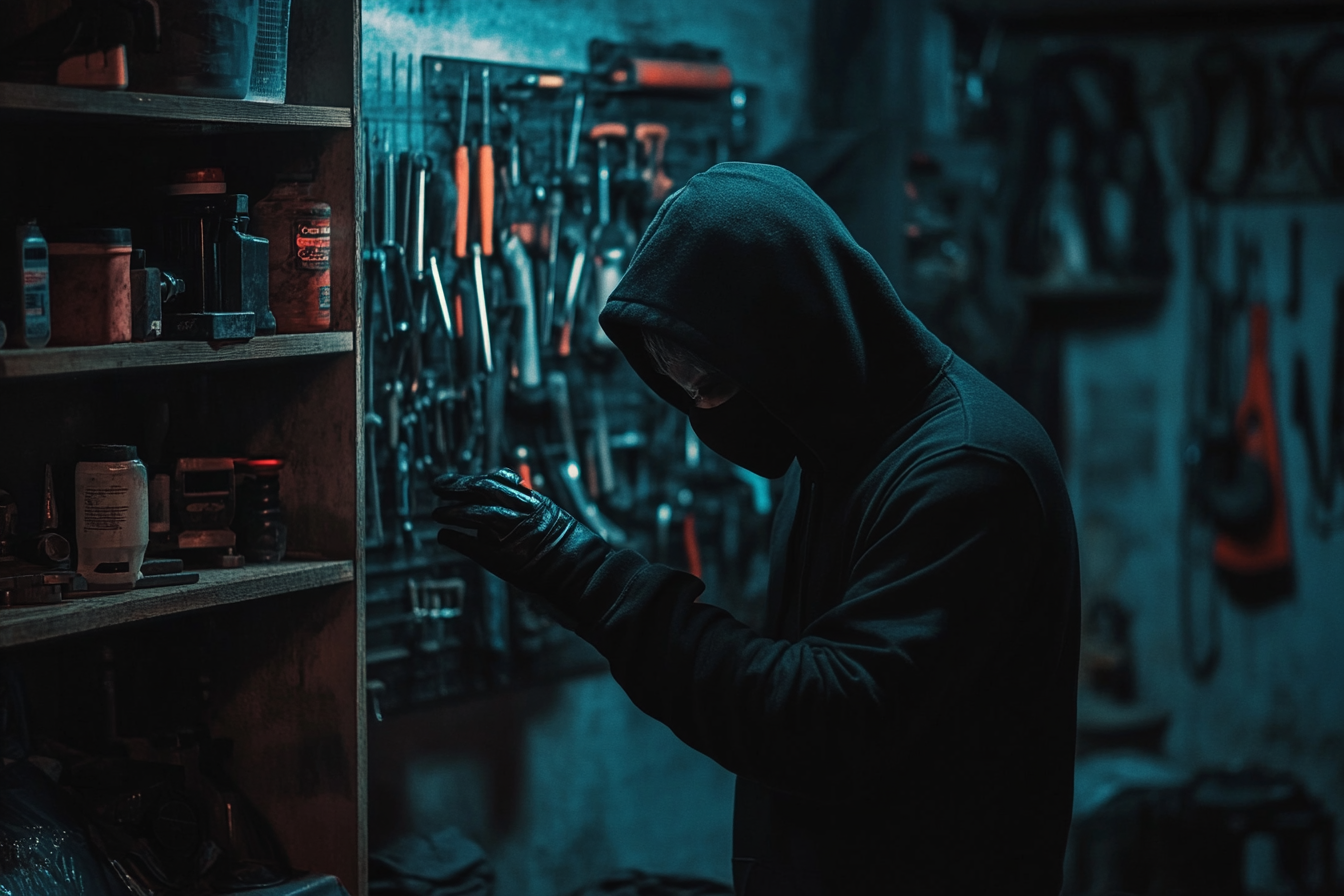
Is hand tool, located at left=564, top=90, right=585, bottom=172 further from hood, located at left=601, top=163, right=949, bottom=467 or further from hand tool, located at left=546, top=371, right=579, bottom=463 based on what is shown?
hood, located at left=601, top=163, right=949, bottom=467

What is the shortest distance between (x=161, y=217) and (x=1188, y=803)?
358 centimetres

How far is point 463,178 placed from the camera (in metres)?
2.82

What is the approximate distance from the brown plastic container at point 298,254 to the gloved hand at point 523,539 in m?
0.37

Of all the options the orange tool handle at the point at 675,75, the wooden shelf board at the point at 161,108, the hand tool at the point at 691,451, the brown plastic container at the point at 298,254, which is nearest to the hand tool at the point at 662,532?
Result: the hand tool at the point at 691,451

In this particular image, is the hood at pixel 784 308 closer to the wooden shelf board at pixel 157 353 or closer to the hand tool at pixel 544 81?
the wooden shelf board at pixel 157 353

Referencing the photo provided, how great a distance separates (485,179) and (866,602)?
155 cm

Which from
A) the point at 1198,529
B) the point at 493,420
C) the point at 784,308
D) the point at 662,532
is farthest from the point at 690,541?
the point at 1198,529

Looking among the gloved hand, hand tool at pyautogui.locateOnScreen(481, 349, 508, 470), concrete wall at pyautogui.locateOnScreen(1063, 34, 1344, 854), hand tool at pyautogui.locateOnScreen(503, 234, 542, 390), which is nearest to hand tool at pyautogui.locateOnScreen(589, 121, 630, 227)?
hand tool at pyautogui.locateOnScreen(503, 234, 542, 390)

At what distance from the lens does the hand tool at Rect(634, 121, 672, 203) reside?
3181 mm

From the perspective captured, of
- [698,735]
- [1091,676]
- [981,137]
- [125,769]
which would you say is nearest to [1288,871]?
[1091,676]

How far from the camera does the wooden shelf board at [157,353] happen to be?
Answer: 1611 millimetres

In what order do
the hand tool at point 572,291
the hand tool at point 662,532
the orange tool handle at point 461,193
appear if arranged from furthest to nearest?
the hand tool at point 662,532
the hand tool at point 572,291
the orange tool handle at point 461,193

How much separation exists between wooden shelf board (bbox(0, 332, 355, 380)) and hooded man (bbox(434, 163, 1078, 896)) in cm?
30

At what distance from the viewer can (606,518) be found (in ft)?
10.4
